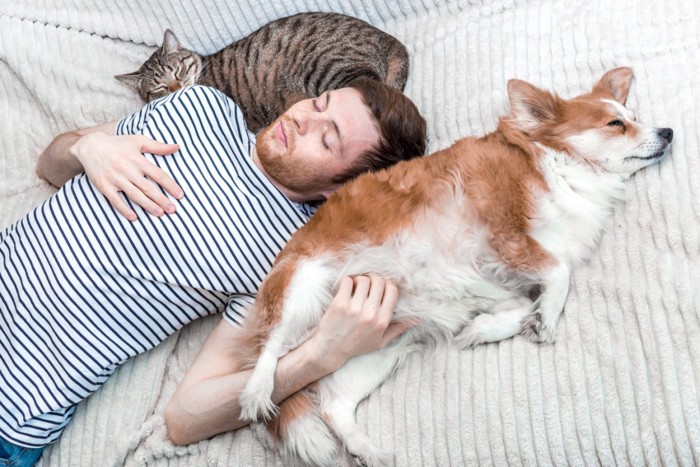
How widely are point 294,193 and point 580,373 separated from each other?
1.02 meters

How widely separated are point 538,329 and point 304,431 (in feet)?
2.28

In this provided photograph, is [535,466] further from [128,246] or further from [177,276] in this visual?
[128,246]

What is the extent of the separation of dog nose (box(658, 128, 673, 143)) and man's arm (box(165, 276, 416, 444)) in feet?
2.86

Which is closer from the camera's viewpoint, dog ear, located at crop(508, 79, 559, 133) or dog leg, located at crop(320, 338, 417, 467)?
dog leg, located at crop(320, 338, 417, 467)

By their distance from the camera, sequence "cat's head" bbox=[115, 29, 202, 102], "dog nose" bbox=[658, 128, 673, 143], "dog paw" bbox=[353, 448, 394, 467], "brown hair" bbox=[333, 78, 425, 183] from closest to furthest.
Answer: "dog paw" bbox=[353, 448, 394, 467] < "dog nose" bbox=[658, 128, 673, 143] < "brown hair" bbox=[333, 78, 425, 183] < "cat's head" bbox=[115, 29, 202, 102]

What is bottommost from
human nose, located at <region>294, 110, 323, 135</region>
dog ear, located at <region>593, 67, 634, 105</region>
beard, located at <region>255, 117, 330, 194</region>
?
dog ear, located at <region>593, 67, 634, 105</region>

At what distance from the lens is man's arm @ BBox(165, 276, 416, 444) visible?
5.37ft

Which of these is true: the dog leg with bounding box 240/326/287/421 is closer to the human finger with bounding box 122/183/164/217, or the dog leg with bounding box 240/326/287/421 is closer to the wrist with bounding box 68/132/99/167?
the human finger with bounding box 122/183/164/217

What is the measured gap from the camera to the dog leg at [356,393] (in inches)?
63.7

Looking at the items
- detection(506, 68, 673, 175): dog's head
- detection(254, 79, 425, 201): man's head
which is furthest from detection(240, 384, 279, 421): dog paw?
detection(506, 68, 673, 175): dog's head

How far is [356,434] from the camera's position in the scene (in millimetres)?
1648

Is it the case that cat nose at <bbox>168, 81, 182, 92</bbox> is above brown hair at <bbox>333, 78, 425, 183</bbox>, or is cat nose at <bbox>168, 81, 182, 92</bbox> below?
above

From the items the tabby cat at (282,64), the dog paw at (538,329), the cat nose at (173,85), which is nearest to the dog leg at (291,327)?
the dog paw at (538,329)

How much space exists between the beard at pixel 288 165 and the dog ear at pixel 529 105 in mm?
624
